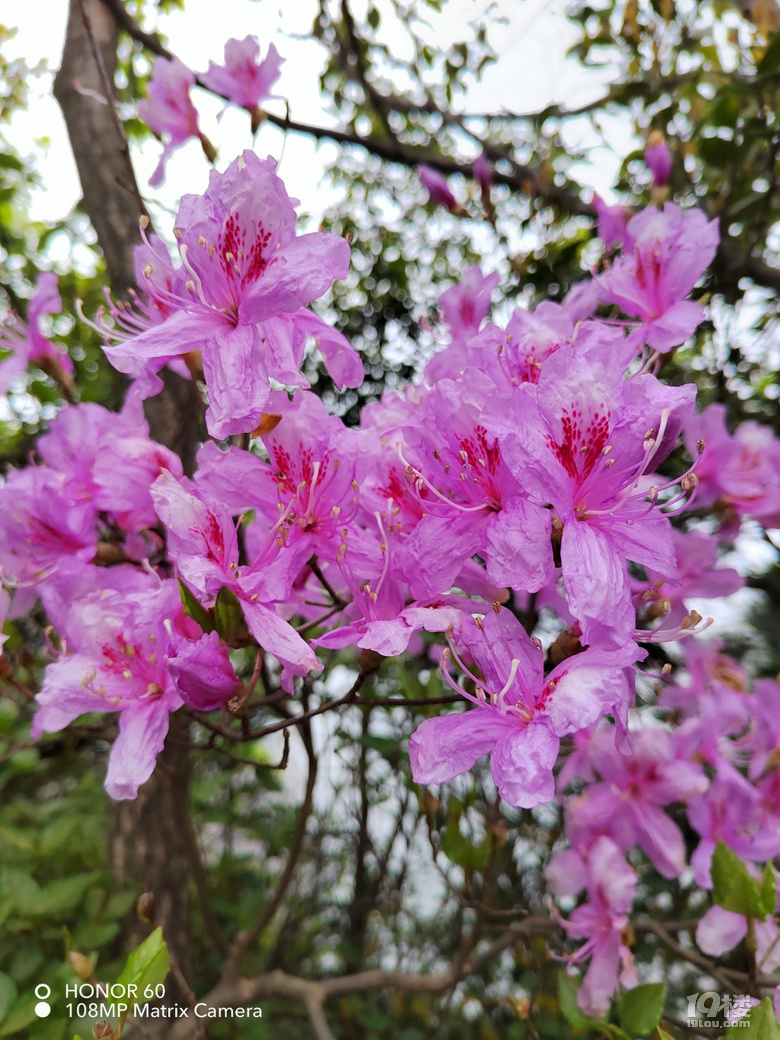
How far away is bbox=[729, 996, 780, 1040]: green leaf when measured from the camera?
1.86 ft

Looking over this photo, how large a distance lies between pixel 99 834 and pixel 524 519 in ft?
5.19

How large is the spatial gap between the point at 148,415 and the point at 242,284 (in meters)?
0.78

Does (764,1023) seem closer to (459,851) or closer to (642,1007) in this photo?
(642,1007)

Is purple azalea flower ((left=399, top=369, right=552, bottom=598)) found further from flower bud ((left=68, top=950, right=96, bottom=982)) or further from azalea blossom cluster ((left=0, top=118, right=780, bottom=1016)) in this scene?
flower bud ((left=68, top=950, right=96, bottom=982))

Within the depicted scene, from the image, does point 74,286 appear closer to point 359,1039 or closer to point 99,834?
point 99,834

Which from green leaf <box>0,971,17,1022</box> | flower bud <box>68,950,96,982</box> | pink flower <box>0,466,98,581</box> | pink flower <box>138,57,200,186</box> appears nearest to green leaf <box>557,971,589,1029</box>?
flower bud <box>68,950,96,982</box>

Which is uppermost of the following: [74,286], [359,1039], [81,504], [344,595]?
[74,286]

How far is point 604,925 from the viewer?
107 centimetres

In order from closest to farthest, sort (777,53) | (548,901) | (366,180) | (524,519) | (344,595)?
(524,519), (344,595), (548,901), (777,53), (366,180)

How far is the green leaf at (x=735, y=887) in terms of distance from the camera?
0.75 metres

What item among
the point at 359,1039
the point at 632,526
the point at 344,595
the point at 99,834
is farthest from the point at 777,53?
A: the point at 359,1039

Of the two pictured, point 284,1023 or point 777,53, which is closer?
point 777,53

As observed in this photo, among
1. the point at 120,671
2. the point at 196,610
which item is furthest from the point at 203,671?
the point at 120,671

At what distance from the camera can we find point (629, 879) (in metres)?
1.07
